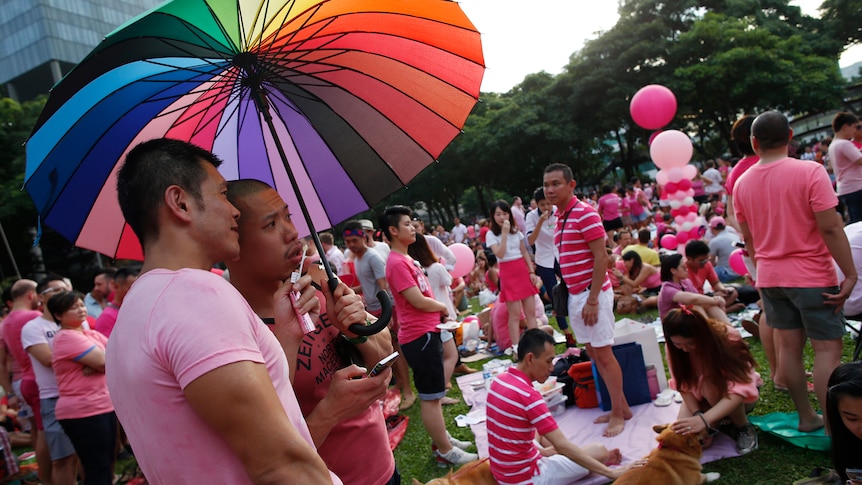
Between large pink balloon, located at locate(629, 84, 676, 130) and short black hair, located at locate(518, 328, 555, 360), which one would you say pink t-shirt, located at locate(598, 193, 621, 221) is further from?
short black hair, located at locate(518, 328, 555, 360)

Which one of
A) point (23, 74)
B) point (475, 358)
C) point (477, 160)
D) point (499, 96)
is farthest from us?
point (23, 74)

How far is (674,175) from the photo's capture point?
30.8 feet

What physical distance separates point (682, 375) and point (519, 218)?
5483 mm

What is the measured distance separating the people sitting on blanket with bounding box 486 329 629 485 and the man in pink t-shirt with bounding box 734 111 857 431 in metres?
1.37

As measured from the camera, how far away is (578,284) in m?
4.16

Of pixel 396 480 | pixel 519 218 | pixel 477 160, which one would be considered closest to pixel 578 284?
pixel 396 480

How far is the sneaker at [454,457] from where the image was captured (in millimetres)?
4117

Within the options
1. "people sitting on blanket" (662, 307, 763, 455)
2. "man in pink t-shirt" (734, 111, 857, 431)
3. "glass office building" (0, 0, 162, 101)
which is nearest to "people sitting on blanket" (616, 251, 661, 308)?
"people sitting on blanket" (662, 307, 763, 455)

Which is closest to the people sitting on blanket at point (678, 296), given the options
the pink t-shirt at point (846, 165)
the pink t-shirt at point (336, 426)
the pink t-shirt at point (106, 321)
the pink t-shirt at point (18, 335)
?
the pink t-shirt at point (846, 165)

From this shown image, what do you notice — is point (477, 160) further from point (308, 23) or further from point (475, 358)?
point (308, 23)

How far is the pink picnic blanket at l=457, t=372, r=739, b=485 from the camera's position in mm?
3527

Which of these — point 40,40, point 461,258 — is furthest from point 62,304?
point 40,40

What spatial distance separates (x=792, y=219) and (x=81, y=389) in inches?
201

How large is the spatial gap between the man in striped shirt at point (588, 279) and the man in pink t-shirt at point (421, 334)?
1.09 metres
